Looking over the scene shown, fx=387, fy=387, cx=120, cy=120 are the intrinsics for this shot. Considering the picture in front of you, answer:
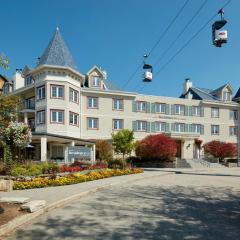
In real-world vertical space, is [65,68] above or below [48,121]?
above

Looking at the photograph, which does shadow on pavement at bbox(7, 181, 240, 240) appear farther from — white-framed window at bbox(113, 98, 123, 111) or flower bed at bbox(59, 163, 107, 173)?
white-framed window at bbox(113, 98, 123, 111)

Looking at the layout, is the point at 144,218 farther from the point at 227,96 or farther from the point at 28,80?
the point at 227,96

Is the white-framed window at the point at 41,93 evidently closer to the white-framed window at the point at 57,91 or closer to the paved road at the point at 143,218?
the white-framed window at the point at 57,91

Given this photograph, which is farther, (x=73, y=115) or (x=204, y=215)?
(x=73, y=115)

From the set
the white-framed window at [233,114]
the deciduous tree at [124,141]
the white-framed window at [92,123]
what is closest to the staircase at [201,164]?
the white-framed window at [233,114]

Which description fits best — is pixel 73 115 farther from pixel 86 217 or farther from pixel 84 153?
pixel 86 217

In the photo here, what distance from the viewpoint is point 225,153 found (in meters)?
47.9

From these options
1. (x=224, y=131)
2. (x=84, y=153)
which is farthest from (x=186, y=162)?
(x=84, y=153)

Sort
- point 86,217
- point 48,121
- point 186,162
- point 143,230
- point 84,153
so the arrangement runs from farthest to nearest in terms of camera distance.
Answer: point 186,162, point 48,121, point 84,153, point 86,217, point 143,230

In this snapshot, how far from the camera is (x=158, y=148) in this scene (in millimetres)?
41469

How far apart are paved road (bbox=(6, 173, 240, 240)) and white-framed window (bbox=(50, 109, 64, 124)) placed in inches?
935

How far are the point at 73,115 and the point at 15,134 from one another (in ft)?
61.5

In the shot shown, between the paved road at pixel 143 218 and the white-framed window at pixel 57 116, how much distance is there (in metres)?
23.7

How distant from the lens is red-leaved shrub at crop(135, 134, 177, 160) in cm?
4153
